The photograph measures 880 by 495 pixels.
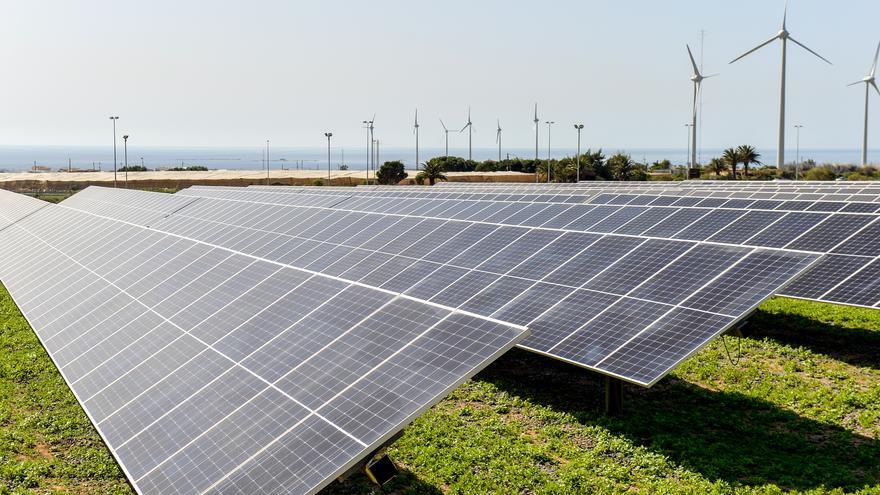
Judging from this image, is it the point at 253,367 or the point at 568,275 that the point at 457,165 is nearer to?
the point at 568,275

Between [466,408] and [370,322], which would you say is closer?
[370,322]

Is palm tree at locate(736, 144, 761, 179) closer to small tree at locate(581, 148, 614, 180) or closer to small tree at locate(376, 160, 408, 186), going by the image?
small tree at locate(581, 148, 614, 180)

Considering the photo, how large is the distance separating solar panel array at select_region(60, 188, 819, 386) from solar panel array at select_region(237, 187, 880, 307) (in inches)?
59.6

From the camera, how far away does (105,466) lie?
1243cm

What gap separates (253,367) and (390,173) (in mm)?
83534

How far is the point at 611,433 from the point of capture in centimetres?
1305

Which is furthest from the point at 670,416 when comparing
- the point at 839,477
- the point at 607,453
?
the point at 839,477

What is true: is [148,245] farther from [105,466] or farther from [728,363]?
[728,363]

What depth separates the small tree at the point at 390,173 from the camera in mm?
91750

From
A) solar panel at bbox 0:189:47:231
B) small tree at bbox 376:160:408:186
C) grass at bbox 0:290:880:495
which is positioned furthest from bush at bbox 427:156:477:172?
grass at bbox 0:290:880:495

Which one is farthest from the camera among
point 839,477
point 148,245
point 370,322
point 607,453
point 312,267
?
point 148,245

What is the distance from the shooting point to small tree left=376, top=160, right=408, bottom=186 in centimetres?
9175

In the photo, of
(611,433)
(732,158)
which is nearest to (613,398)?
(611,433)

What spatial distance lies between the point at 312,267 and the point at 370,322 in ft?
27.5
